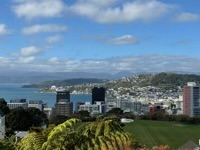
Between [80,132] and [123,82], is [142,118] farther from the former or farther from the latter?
[123,82]

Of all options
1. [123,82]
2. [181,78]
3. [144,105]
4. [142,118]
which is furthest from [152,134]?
[123,82]

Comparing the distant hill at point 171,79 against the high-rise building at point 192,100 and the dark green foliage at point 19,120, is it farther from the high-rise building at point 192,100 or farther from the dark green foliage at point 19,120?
the dark green foliage at point 19,120

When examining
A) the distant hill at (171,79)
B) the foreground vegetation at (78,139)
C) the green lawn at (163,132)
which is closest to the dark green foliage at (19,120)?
the green lawn at (163,132)

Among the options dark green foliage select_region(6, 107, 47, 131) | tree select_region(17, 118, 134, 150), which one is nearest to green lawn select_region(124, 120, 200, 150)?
dark green foliage select_region(6, 107, 47, 131)

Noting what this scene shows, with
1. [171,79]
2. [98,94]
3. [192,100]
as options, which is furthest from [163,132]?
[171,79]

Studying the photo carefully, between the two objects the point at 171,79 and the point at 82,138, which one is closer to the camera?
the point at 82,138

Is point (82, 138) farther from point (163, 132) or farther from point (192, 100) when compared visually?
point (192, 100)
